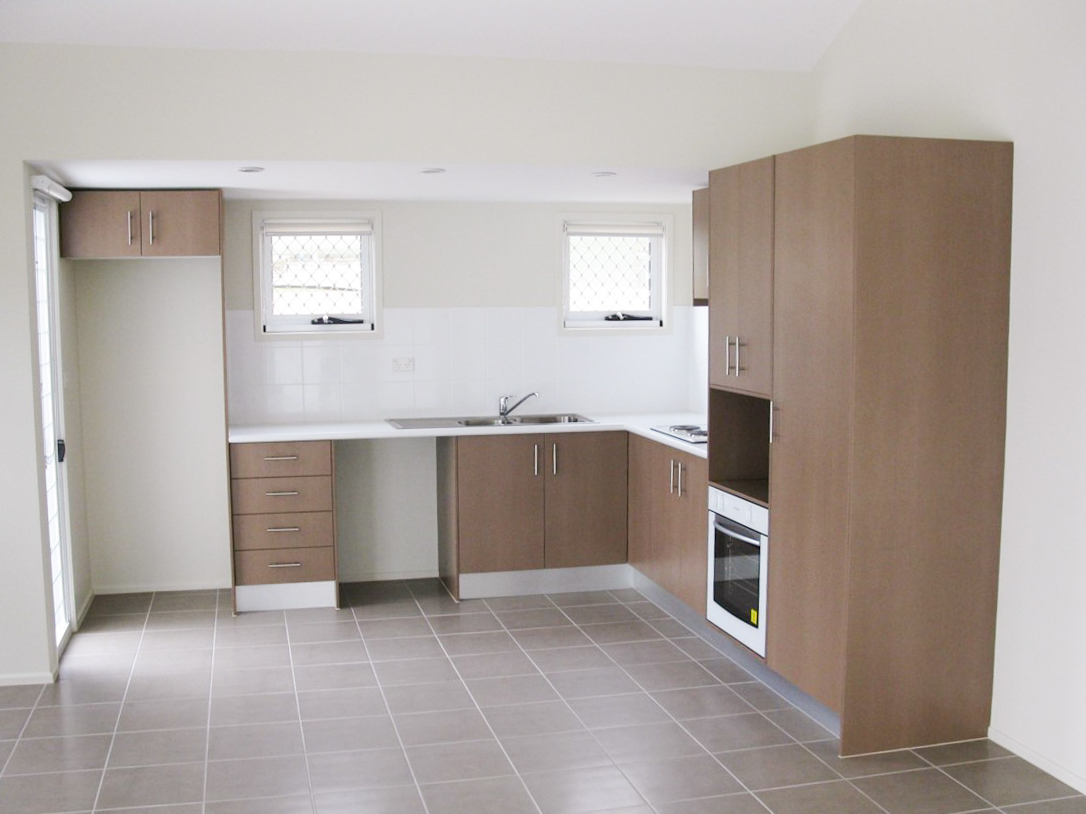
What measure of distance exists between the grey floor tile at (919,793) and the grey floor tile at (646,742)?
1.84 ft

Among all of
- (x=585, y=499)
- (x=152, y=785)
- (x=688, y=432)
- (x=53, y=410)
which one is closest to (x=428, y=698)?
(x=152, y=785)

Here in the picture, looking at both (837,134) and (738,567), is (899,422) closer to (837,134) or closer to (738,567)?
(738,567)

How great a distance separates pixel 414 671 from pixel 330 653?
1.52 feet

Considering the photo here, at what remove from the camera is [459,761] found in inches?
141

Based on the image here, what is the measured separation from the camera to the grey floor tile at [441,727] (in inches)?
148

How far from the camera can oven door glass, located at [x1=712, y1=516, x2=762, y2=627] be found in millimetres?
4094

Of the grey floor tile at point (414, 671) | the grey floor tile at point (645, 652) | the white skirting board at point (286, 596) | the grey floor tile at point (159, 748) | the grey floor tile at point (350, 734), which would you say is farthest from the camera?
the white skirting board at point (286, 596)

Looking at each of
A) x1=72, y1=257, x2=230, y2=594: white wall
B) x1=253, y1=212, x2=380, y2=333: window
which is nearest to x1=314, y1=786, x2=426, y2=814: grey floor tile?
x1=72, y1=257, x2=230, y2=594: white wall

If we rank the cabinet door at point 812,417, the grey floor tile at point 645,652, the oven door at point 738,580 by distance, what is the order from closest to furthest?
the cabinet door at point 812,417 → the oven door at point 738,580 → the grey floor tile at point 645,652

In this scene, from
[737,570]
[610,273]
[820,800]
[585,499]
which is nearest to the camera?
[820,800]

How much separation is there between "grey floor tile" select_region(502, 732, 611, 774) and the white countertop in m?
1.59

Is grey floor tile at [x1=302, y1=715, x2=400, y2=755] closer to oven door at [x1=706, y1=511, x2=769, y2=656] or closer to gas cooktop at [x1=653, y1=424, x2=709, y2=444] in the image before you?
oven door at [x1=706, y1=511, x2=769, y2=656]

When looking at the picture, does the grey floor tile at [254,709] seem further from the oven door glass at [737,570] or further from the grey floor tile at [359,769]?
the oven door glass at [737,570]

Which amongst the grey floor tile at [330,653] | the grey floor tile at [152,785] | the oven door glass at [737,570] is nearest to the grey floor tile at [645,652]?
the oven door glass at [737,570]
